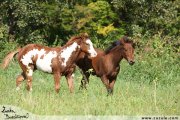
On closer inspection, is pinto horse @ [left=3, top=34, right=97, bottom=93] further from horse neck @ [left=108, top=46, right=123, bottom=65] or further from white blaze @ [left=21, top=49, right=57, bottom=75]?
horse neck @ [left=108, top=46, right=123, bottom=65]

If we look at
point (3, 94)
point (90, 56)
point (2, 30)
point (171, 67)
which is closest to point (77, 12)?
point (2, 30)

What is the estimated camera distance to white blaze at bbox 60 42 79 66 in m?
11.4

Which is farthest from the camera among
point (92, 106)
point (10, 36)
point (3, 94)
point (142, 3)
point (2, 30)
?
point (142, 3)

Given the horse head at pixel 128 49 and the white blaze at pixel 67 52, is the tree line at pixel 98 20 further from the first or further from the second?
the horse head at pixel 128 49

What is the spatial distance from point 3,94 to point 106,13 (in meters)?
19.8

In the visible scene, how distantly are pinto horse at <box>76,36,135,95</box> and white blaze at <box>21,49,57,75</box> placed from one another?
30.0 inches

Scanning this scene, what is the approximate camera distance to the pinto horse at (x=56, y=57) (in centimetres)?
1132

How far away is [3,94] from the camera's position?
10.1m

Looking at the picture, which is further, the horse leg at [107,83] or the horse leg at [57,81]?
the horse leg at [107,83]

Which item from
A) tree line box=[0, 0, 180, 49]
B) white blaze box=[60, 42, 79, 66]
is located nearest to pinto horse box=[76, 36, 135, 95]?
white blaze box=[60, 42, 79, 66]

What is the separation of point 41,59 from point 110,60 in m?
1.61

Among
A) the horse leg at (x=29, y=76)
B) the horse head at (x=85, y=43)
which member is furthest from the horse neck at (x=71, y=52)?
the horse leg at (x=29, y=76)

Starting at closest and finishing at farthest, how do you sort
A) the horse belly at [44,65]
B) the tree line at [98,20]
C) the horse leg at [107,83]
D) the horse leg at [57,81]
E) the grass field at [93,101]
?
1. the grass field at [93,101]
2. the horse leg at [57,81]
3. the horse leg at [107,83]
4. the horse belly at [44,65]
5. the tree line at [98,20]

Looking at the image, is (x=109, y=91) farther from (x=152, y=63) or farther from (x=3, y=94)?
(x=152, y=63)
